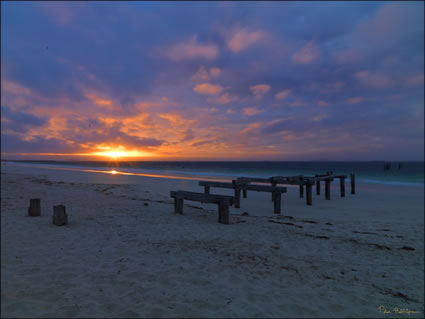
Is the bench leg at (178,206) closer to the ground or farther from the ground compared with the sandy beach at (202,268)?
farther from the ground

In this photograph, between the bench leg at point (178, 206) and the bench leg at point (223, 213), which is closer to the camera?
the bench leg at point (223, 213)

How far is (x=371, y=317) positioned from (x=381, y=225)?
277 inches

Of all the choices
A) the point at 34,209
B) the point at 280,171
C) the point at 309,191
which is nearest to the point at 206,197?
the point at 34,209

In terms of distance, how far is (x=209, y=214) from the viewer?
1031 centimetres

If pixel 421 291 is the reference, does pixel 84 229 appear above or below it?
above

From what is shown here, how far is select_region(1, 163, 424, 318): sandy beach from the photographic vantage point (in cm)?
370

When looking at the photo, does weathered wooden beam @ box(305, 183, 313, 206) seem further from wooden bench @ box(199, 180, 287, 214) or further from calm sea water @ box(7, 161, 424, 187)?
calm sea water @ box(7, 161, 424, 187)

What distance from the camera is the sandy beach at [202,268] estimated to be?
3.70 m

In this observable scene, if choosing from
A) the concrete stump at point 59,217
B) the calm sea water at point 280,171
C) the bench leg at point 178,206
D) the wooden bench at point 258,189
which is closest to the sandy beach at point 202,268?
the concrete stump at point 59,217

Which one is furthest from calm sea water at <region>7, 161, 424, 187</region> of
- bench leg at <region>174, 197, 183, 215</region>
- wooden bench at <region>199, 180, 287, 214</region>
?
bench leg at <region>174, 197, 183, 215</region>

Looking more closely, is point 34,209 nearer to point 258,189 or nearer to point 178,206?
point 178,206

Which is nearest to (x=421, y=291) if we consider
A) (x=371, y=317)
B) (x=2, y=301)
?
(x=371, y=317)

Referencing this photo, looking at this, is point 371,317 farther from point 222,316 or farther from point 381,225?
point 381,225

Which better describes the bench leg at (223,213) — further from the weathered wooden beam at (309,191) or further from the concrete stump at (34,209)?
the weathered wooden beam at (309,191)
